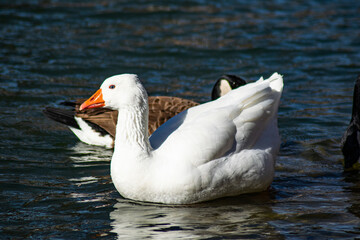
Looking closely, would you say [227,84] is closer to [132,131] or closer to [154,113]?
[154,113]

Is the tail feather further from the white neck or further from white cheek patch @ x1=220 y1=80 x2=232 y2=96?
the white neck

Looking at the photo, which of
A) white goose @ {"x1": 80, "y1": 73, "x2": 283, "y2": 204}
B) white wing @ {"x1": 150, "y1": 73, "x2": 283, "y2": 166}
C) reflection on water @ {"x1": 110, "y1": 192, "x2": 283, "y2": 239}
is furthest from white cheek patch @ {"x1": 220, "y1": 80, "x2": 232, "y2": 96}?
reflection on water @ {"x1": 110, "y1": 192, "x2": 283, "y2": 239}

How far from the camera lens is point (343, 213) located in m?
5.87

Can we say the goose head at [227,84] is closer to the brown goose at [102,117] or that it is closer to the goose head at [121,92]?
the brown goose at [102,117]

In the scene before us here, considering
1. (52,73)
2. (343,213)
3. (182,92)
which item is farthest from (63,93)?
(343,213)

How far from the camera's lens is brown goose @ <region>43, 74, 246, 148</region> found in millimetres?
7980

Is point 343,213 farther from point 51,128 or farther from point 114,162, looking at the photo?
point 51,128

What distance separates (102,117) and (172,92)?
2682mm

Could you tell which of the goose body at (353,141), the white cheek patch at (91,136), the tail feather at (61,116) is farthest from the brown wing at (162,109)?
the goose body at (353,141)

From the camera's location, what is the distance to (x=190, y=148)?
18.7 ft

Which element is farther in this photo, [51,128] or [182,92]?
[182,92]

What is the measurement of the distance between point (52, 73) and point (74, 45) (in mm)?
1826

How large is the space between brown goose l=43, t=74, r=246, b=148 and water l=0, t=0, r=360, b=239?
0.21 meters

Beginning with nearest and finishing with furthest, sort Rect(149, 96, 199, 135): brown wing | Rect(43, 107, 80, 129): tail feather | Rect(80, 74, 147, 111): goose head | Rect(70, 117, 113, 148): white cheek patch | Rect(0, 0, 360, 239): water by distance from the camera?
1. Rect(0, 0, 360, 239): water
2. Rect(80, 74, 147, 111): goose head
3. Rect(149, 96, 199, 135): brown wing
4. Rect(70, 117, 113, 148): white cheek patch
5. Rect(43, 107, 80, 129): tail feather
